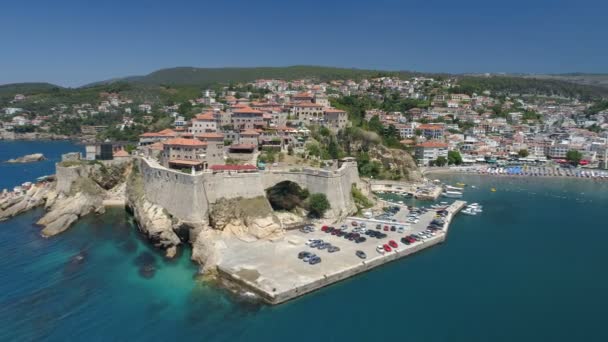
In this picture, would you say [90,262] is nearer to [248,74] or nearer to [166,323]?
[166,323]

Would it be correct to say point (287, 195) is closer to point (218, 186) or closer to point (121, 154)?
point (218, 186)

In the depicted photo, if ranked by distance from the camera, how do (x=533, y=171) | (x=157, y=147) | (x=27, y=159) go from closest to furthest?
(x=157, y=147) → (x=533, y=171) → (x=27, y=159)

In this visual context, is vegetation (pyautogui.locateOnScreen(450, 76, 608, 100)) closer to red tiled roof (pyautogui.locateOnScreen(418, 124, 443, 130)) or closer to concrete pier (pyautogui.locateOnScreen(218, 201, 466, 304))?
red tiled roof (pyautogui.locateOnScreen(418, 124, 443, 130))

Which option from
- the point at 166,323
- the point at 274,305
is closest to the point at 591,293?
the point at 274,305

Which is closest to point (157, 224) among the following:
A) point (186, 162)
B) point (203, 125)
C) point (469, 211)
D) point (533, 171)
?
point (186, 162)

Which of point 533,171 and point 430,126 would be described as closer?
point 533,171

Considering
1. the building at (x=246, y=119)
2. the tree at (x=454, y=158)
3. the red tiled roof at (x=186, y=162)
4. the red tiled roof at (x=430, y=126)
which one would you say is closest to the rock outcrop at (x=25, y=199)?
the red tiled roof at (x=186, y=162)

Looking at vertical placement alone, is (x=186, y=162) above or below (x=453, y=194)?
above

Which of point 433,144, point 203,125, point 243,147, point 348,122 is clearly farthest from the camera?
point 433,144
